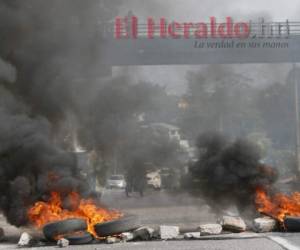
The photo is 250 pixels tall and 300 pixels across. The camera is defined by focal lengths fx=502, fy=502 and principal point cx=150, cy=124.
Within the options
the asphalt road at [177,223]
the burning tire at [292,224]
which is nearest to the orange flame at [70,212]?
the asphalt road at [177,223]

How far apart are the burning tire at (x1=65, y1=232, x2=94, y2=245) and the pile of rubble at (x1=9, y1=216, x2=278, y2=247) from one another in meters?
0.09

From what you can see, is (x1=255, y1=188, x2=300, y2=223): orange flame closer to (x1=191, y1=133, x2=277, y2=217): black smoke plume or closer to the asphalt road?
(x1=191, y1=133, x2=277, y2=217): black smoke plume

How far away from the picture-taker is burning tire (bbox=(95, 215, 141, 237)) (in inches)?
496

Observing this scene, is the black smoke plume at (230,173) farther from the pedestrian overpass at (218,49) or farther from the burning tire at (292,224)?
the pedestrian overpass at (218,49)

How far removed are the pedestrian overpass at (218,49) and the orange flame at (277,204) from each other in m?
8.88

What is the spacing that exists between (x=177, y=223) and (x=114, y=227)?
379 centimetres

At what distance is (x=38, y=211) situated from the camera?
13.3m

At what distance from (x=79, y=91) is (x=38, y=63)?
5.80 ft

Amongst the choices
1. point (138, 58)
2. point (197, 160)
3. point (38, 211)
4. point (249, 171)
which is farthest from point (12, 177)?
point (138, 58)

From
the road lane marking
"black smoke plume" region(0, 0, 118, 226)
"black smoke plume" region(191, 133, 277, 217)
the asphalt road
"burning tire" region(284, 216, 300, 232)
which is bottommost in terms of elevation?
the asphalt road

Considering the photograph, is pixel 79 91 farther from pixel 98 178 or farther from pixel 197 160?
pixel 98 178

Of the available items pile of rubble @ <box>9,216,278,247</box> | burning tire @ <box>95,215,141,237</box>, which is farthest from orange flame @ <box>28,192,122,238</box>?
pile of rubble @ <box>9,216,278,247</box>

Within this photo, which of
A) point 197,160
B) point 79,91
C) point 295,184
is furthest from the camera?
point 295,184

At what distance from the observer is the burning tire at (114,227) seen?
12.6m
